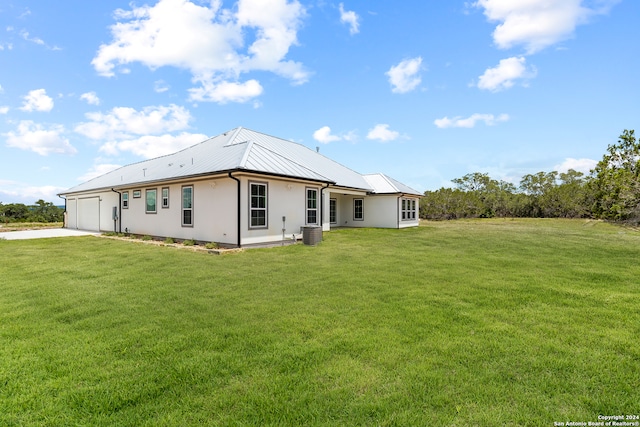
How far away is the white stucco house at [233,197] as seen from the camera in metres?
10.9

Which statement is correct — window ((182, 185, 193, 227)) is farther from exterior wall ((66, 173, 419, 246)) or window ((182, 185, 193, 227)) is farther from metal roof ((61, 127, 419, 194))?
metal roof ((61, 127, 419, 194))

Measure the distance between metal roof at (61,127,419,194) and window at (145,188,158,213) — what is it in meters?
0.55

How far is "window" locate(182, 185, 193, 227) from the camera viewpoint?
12367 millimetres

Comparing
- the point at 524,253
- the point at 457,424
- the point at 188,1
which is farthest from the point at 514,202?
the point at 457,424

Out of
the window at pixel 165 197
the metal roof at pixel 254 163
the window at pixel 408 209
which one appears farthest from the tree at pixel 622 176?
the window at pixel 165 197

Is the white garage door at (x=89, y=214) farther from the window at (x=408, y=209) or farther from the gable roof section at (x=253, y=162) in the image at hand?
the window at (x=408, y=209)

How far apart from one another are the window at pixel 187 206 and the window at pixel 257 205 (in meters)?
3.04

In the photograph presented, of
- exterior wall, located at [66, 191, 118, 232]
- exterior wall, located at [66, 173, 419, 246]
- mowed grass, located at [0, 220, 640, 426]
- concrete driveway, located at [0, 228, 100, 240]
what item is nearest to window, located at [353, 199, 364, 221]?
exterior wall, located at [66, 173, 419, 246]

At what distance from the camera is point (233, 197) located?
35.3 feet

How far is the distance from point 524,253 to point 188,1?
1320 cm

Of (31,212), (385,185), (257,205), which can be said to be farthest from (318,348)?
(31,212)

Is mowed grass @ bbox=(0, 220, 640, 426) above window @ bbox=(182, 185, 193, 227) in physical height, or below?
below

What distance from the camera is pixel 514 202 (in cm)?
3600

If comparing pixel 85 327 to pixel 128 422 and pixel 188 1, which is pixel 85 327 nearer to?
pixel 128 422
